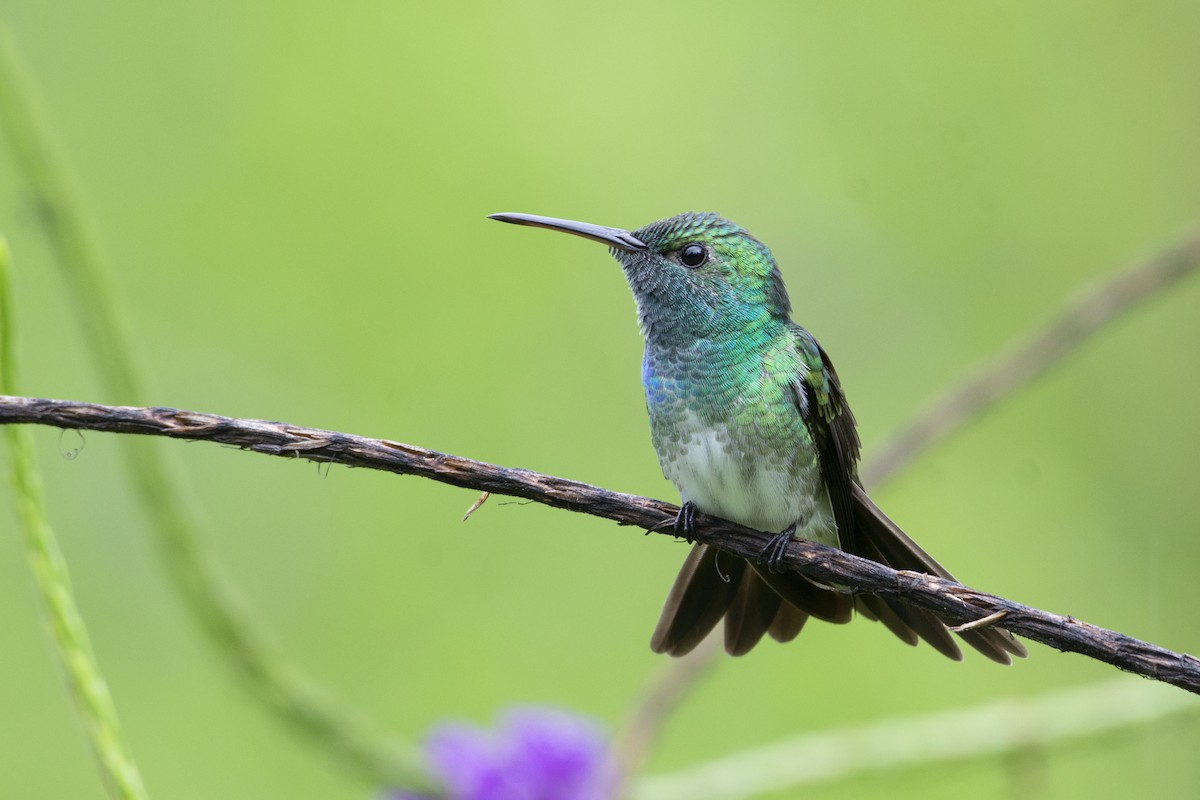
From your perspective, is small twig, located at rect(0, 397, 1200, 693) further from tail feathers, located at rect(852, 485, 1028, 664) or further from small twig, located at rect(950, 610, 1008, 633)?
tail feathers, located at rect(852, 485, 1028, 664)

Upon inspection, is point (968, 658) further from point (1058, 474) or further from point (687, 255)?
point (687, 255)

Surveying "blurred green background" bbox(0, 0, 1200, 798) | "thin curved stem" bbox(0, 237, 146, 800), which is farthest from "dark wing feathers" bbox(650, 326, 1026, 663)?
"blurred green background" bbox(0, 0, 1200, 798)

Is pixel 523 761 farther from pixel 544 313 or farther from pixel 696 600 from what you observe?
Answer: pixel 544 313

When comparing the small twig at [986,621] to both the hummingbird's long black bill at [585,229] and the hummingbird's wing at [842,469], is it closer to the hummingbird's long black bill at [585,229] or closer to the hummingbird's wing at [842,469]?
the hummingbird's wing at [842,469]

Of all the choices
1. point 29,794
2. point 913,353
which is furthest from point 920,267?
point 29,794

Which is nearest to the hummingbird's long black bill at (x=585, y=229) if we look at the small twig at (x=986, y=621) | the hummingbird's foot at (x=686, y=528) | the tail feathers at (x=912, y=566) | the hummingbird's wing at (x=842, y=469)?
the hummingbird's wing at (x=842, y=469)

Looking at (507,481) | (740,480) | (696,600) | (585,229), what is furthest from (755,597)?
(507,481)
